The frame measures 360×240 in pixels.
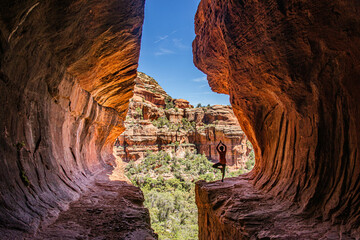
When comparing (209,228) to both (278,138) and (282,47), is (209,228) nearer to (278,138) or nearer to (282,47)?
(278,138)

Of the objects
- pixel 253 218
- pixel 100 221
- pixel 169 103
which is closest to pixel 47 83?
pixel 100 221

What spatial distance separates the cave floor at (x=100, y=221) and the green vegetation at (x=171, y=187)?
30.9 feet

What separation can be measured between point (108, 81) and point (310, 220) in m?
7.63

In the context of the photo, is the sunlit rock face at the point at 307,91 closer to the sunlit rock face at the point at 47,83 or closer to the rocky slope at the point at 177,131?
the sunlit rock face at the point at 47,83

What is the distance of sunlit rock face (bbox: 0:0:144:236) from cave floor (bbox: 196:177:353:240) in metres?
3.83

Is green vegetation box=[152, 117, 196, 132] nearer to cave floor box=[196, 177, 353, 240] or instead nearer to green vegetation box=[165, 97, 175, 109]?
green vegetation box=[165, 97, 175, 109]

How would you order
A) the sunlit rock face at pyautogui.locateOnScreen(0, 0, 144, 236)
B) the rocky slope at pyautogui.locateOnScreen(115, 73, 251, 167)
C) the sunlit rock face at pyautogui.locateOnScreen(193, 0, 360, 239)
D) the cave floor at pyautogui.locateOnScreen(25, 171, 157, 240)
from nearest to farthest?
the sunlit rock face at pyautogui.locateOnScreen(0, 0, 144, 236)
the cave floor at pyautogui.locateOnScreen(25, 171, 157, 240)
the sunlit rock face at pyautogui.locateOnScreen(193, 0, 360, 239)
the rocky slope at pyautogui.locateOnScreen(115, 73, 251, 167)

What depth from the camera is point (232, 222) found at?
420 cm

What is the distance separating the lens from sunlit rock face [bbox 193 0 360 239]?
10.1 feet

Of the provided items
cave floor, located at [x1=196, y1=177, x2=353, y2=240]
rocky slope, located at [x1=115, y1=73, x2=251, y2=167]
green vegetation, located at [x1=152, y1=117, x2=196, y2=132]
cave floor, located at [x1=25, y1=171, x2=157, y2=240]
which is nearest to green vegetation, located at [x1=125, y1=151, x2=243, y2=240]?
rocky slope, located at [x1=115, y1=73, x2=251, y2=167]

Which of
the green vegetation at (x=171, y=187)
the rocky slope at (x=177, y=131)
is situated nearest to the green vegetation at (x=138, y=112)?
the rocky slope at (x=177, y=131)

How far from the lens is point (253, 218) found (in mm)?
3879

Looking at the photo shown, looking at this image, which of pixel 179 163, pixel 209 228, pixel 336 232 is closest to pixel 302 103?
pixel 336 232

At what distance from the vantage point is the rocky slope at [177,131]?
31753 millimetres
